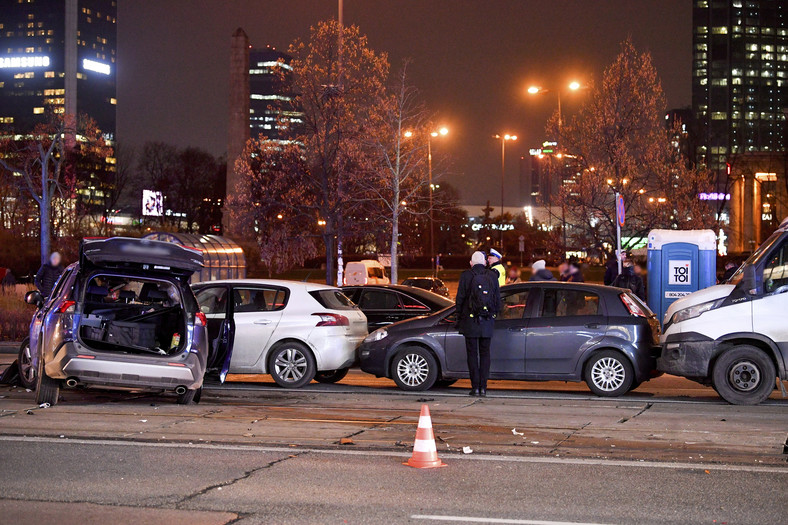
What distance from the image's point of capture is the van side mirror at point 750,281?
11508mm

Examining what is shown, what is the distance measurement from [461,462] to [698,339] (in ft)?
16.3

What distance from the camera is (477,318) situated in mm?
12258

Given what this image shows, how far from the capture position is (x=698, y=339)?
1181 centimetres

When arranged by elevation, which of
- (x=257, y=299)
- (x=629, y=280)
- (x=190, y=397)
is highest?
(x=629, y=280)

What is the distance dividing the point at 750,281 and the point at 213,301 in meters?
7.40

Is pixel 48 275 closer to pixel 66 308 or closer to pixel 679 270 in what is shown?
pixel 66 308

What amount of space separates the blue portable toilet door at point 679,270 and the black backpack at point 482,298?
9.17 m

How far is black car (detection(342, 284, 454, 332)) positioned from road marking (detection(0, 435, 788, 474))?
835cm

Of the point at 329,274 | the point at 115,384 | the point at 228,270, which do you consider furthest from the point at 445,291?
the point at 115,384

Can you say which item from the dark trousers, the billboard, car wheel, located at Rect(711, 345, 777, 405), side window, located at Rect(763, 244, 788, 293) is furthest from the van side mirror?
the billboard

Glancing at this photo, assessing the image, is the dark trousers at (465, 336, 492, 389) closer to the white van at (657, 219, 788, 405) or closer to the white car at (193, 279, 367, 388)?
the white car at (193, 279, 367, 388)

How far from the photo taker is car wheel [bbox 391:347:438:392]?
13148 millimetres

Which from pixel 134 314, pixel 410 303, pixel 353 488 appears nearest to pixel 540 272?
pixel 410 303

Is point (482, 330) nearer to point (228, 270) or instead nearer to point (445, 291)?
point (228, 270)
